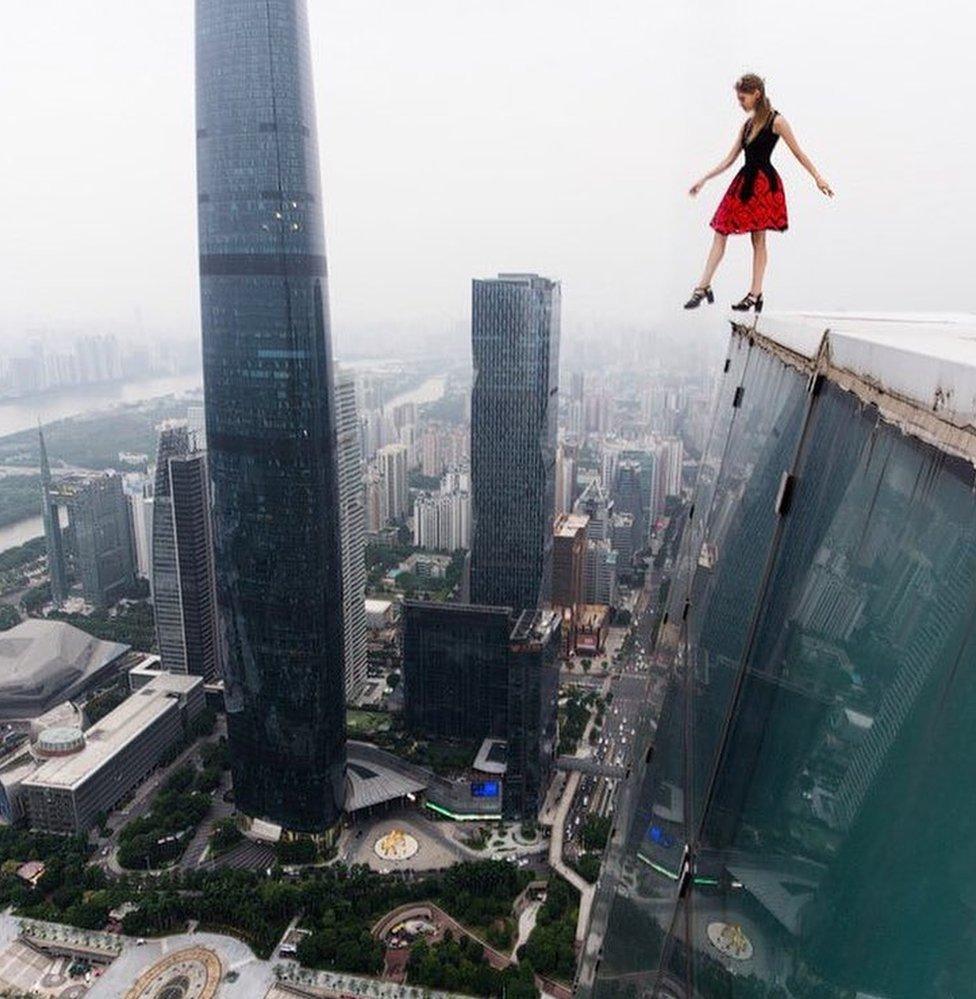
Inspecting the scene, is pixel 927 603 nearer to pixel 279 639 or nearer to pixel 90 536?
pixel 279 639

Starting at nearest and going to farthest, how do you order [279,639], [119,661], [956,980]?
[956,980] → [279,639] → [119,661]

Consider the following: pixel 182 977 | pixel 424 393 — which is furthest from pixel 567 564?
pixel 424 393

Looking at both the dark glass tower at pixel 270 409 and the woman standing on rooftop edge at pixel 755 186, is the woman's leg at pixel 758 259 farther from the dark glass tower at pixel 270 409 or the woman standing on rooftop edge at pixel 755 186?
the dark glass tower at pixel 270 409

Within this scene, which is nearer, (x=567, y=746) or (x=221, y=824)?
(x=221, y=824)

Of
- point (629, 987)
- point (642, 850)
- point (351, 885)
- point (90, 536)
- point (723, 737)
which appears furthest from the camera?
point (90, 536)

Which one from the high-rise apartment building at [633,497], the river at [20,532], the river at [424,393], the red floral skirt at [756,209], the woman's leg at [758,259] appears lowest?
the river at [20,532]

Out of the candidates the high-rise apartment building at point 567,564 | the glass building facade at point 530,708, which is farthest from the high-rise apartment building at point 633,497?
the glass building facade at point 530,708

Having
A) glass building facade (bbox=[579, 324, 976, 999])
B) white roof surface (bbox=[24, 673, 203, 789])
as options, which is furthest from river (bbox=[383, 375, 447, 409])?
glass building facade (bbox=[579, 324, 976, 999])

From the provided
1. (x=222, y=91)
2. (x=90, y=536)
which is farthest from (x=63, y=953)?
(x=90, y=536)
